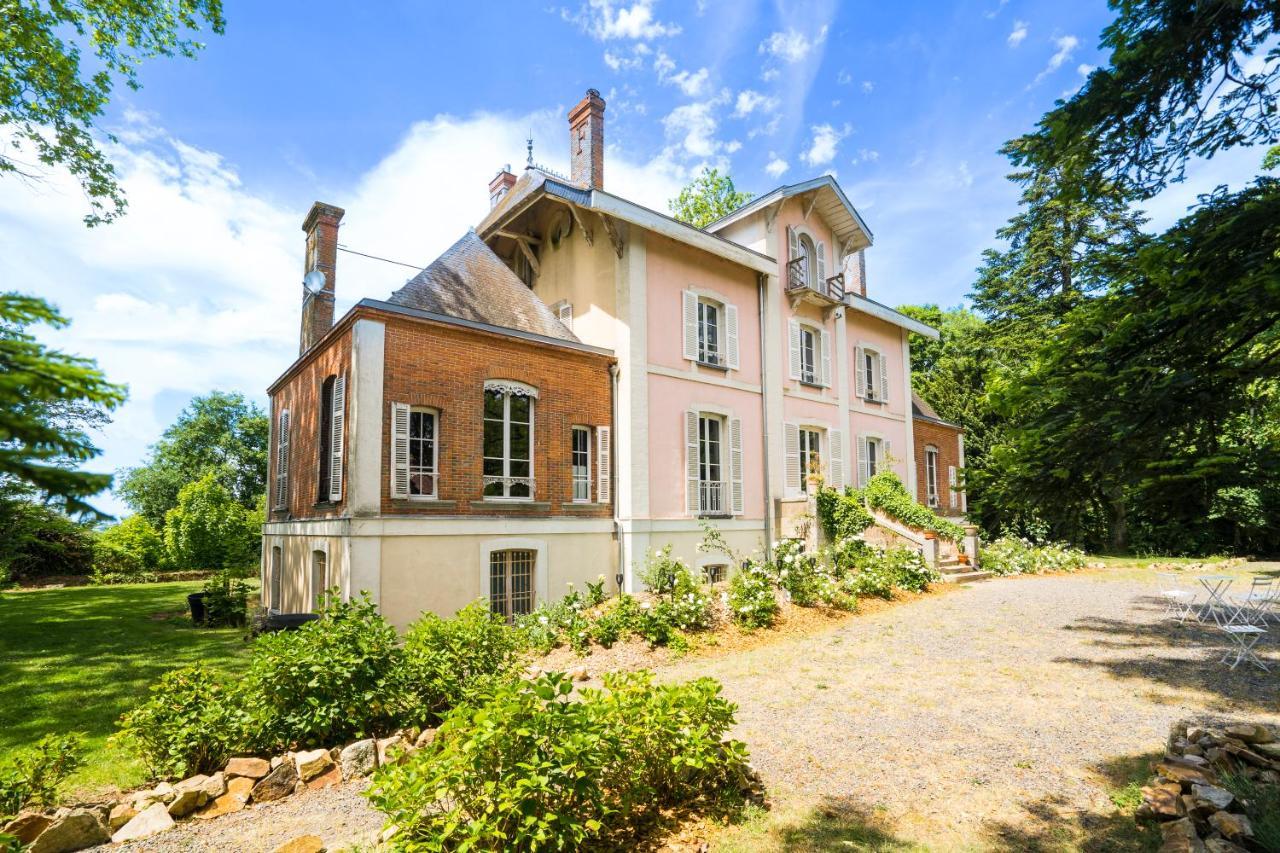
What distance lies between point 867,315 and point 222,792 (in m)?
18.8

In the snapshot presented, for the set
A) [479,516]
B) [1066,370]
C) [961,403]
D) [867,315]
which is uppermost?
[867,315]

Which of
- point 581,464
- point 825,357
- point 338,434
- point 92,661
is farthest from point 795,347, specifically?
point 92,661

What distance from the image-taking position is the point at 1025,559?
702 inches

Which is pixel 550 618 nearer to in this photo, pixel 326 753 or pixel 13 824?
pixel 326 753

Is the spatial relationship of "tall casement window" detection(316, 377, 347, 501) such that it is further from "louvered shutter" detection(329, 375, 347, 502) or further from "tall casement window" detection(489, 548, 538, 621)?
"tall casement window" detection(489, 548, 538, 621)

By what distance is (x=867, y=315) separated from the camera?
19.6 metres

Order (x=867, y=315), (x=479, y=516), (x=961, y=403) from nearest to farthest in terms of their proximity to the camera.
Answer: (x=479, y=516) < (x=867, y=315) < (x=961, y=403)

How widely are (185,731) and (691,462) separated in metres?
10.5

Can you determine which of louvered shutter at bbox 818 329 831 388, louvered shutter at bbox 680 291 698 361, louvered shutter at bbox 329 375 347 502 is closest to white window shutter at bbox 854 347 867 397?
louvered shutter at bbox 818 329 831 388

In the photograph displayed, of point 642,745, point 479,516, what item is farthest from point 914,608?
point 642,745

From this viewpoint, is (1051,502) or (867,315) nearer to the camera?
(1051,502)

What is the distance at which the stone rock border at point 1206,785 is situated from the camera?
330 cm

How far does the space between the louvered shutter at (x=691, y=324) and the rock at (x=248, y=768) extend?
11.2 meters

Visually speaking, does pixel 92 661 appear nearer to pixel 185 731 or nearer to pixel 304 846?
pixel 185 731
